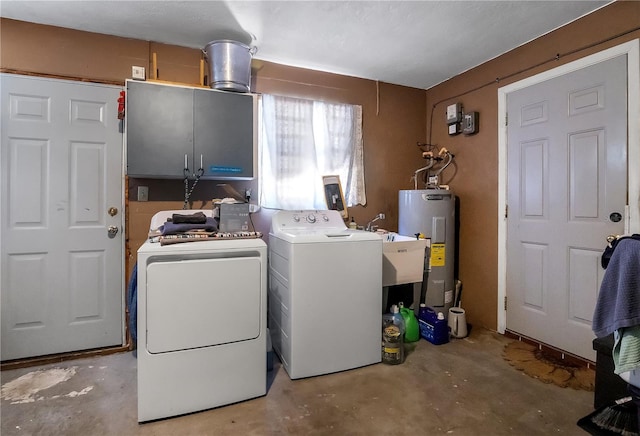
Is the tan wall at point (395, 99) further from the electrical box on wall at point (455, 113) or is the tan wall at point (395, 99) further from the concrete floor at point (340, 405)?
the concrete floor at point (340, 405)

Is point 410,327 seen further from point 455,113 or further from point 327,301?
point 455,113

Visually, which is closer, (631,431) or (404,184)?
(631,431)

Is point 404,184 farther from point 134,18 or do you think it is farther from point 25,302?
point 25,302

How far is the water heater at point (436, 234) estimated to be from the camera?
2918 mm

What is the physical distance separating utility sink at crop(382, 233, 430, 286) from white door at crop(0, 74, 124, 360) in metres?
2.05

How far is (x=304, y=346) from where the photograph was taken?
206 cm

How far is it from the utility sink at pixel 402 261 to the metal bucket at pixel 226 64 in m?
1.66

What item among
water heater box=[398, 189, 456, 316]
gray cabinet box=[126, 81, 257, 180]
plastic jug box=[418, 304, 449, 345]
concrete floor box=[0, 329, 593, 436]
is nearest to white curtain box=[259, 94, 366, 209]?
gray cabinet box=[126, 81, 257, 180]

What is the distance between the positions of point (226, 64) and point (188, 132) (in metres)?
0.58

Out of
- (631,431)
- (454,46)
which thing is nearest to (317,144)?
(454,46)

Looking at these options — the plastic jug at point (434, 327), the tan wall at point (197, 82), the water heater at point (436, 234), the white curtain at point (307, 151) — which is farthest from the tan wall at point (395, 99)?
the plastic jug at point (434, 327)

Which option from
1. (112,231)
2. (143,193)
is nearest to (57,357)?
(112,231)

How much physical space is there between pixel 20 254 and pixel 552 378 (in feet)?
12.0

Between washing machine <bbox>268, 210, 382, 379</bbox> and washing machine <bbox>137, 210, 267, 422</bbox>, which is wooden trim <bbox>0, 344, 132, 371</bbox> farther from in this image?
washing machine <bbox>268, 210, 382, 379</bbox>
